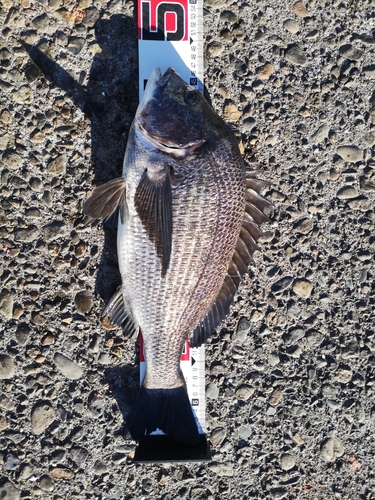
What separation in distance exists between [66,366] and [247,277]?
126 centimetres

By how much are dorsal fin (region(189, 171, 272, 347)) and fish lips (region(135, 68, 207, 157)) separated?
418mm

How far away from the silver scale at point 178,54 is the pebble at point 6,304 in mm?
830

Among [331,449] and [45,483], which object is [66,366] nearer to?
[45,483]

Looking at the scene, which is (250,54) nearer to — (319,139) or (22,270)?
(319,139)

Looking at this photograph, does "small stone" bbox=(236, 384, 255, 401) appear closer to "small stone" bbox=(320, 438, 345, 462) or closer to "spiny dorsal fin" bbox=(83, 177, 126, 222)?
"small stone" bbox=(320, 438, 345, 462)

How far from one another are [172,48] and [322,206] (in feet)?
4.51

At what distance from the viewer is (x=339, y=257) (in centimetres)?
279

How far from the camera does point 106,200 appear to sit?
2.31 m

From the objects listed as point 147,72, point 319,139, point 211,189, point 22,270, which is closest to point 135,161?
point 211,189

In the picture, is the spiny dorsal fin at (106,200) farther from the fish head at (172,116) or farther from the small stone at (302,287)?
the small stone at (302,287)

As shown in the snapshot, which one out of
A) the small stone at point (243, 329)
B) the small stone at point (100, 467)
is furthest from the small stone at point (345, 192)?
the small stone at point (100, 467)

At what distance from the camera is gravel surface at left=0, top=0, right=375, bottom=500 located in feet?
8.38

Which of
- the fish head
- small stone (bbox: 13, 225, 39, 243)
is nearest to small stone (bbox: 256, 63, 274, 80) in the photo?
the fish head

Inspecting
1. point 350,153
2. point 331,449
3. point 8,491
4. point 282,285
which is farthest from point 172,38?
point 8,491
